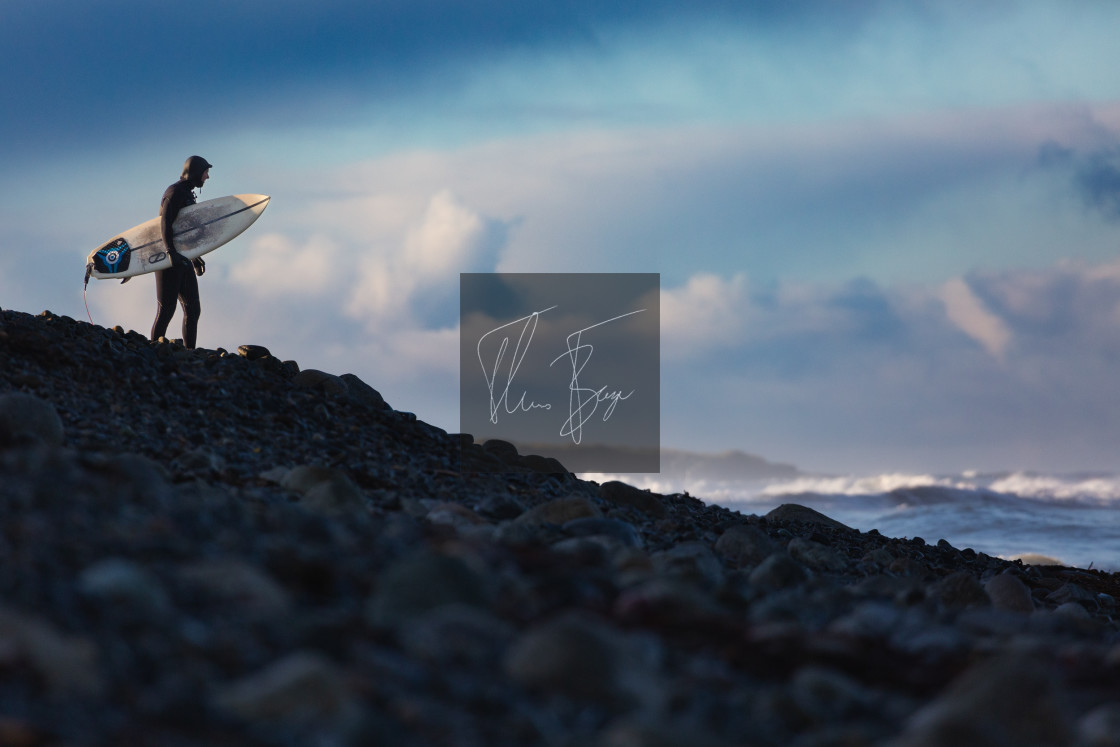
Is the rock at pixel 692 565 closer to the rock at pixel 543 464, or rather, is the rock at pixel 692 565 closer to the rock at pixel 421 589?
the rock at pixel 421 589

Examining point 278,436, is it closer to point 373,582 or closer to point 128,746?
point 373,582

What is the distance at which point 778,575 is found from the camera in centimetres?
496

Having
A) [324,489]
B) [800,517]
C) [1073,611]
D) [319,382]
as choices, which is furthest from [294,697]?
[800,517]

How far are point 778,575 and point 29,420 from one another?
445 centimetres

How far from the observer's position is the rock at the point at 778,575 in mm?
4918

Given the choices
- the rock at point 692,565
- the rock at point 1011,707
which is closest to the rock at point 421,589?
the rock at point 1011,707

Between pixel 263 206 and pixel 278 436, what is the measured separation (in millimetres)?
5129

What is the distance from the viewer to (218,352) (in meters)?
9.48

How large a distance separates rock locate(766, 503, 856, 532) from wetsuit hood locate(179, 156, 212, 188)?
718 cm

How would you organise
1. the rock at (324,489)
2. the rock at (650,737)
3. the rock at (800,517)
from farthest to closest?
the rock at (800,517)
the rock at (324,489)
the rock at (650,737)

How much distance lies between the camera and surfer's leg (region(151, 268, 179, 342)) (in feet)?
34.9

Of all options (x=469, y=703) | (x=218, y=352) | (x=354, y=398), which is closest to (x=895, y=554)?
(x=354, y=398)

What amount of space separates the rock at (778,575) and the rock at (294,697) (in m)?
3.13

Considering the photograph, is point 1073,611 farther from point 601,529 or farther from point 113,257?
point 113,257
